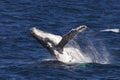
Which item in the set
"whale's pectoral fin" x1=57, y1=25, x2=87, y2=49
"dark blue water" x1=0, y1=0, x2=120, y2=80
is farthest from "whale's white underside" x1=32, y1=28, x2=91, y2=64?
"dark blue water" x1=0, y1=0, x2=120, y2=80

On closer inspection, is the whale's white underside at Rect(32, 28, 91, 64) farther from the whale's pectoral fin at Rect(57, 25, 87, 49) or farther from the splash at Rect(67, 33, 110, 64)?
the whale's pectoral fin at Rect(57, 25, 87, 49)

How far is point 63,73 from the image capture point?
117ft

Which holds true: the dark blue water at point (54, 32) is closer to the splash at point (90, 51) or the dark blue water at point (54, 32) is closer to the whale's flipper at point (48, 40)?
the splash at point (90, 51)

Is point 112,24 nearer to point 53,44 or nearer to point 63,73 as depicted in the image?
point 53,44

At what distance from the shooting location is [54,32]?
47.1 m

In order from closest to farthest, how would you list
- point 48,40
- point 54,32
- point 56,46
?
1. point 56,46
2. point 48,40
3. point 54,32

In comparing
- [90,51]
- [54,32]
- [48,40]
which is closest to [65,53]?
[48,40]

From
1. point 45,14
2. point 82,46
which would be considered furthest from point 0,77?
point 45,14

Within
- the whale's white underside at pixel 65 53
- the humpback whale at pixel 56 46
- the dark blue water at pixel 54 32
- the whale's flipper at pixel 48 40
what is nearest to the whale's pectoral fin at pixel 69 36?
the humpback whale at pixel 56 46

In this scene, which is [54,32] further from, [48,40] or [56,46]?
[56,46]

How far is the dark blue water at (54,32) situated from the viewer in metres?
35.8

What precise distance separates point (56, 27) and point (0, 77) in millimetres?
14200

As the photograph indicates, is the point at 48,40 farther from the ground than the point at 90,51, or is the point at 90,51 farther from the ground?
the point at 90,51

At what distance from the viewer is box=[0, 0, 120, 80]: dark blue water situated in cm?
3584
